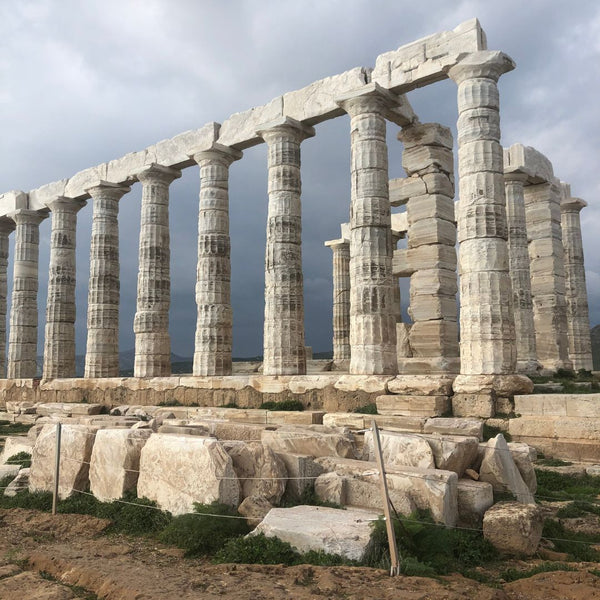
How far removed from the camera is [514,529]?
684 cm

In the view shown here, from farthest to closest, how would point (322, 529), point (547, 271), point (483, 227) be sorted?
point (547, 271) → point (483, 227) → point (322, 529)

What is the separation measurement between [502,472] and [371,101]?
1249 cm

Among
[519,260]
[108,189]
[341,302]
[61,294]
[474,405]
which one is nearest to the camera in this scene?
[474,405]

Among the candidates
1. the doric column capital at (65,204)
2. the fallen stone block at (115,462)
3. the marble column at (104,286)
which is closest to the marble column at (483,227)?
the fallen stone block at (115,462)

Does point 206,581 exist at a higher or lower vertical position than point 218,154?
lower

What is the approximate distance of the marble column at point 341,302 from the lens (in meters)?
29.3

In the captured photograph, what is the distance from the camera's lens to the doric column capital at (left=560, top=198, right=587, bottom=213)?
26.5m

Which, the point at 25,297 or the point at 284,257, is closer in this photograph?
the point at 284,257

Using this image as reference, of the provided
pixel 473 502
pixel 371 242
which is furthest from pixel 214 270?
pixel 473 502

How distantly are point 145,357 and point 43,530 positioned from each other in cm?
1542

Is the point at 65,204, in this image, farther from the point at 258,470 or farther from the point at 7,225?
the point at 258,470

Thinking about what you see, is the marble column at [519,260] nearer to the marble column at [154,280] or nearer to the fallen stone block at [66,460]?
the marble column at [154,280]

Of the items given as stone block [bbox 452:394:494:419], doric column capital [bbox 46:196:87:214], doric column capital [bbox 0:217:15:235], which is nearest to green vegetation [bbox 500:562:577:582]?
stone block [bbox 452:394:494:419]

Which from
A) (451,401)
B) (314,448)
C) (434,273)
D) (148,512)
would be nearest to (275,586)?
(148,512)
